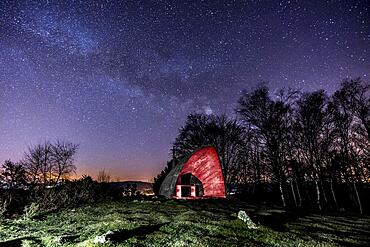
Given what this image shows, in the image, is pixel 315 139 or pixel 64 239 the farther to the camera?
pixel 315 139

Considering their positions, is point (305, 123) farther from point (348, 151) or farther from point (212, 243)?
point (212, 243)

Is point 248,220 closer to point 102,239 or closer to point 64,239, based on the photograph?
point 102,239

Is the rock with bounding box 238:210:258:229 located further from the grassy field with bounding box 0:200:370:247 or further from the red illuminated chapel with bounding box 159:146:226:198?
the red illuminated chapel with bounding box 159:146:226:198

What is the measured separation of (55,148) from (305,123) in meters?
43.7

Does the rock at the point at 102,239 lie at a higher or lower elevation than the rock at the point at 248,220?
lower

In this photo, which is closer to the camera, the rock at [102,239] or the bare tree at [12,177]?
the rock at [102,239]

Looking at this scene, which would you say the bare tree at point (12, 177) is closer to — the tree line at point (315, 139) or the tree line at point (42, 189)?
the tree line at point (42, 189)

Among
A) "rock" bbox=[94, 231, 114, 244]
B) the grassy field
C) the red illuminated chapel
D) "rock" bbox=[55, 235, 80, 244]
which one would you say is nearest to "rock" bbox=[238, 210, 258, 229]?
the grassy field

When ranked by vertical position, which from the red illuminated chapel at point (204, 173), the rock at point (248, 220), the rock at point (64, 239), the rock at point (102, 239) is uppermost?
A: the red illuminated chapel at point (204, 173)

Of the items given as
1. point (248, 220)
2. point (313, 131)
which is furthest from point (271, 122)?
point (248, 220)

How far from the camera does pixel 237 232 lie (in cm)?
984

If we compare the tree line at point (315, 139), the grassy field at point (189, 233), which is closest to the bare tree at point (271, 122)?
the tree line at point (315, 139)

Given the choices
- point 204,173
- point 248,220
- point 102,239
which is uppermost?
point 204,173

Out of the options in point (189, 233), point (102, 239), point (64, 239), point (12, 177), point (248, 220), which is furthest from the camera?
point (12, 177)
